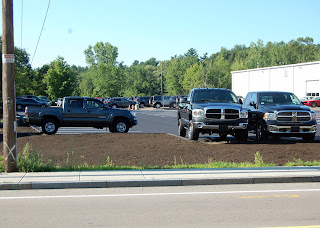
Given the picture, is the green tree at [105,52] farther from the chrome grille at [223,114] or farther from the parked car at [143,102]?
the chrome grille at [223,114]

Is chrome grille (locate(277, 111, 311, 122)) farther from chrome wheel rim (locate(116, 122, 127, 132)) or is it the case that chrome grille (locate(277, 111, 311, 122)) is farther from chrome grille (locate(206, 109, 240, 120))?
chrome wheel rim (locate(116, 122, 127, 132))

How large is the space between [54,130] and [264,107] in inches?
398

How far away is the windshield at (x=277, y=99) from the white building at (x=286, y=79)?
50381 mm

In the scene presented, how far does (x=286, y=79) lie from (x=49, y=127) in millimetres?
57473

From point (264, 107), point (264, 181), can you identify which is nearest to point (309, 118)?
point (264, 107)

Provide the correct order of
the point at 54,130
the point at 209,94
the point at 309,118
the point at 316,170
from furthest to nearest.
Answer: the point at 54,130
the point at 209,94
the point at 309,118
the point at 316,170

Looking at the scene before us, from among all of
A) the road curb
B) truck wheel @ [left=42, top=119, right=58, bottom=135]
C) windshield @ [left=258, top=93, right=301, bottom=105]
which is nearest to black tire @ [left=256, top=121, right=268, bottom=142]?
windshield @ [left=258, top=93, right=301, bottom=105]

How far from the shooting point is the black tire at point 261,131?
17633 millimetres

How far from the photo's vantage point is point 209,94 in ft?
60.6

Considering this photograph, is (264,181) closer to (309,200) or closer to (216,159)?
(309,200)

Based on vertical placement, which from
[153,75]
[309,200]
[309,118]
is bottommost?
[309,200]

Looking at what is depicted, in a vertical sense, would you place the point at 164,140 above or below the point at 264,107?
below

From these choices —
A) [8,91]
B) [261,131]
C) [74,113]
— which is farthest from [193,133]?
[8,91]

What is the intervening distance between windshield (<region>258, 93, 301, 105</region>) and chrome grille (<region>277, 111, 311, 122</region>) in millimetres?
1563
